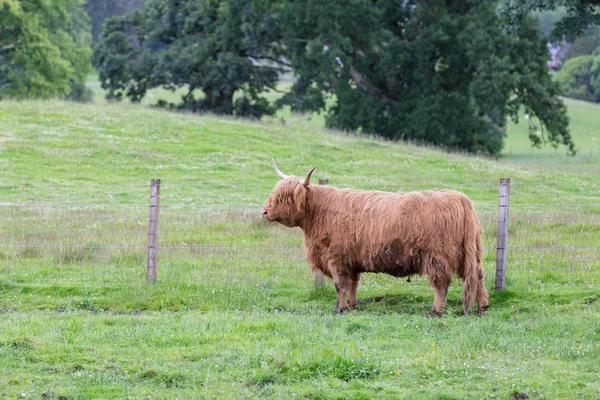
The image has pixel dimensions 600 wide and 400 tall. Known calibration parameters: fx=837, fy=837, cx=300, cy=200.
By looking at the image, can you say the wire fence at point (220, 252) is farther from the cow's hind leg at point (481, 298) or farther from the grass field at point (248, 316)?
the cow's hind leg at point (481, 298)

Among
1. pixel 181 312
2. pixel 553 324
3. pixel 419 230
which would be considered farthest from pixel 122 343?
pixel 553 324

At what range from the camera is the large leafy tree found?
124ft

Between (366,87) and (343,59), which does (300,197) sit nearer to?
(343,59)

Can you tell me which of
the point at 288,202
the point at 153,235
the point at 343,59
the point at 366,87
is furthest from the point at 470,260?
the point at 366,87

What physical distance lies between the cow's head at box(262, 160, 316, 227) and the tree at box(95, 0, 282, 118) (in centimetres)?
3197

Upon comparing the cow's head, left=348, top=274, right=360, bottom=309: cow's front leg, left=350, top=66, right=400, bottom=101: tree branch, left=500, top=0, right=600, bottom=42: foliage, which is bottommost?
left=348, top=274, right=360, bottom=309: cow's front leg

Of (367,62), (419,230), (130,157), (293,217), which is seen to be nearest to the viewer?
(419,230)

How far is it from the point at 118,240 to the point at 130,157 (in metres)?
14.0

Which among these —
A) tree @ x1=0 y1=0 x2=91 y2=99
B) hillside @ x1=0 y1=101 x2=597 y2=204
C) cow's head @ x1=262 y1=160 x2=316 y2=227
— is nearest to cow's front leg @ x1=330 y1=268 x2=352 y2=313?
cow's head @ x1=262 y1=160 x2=316 y2=227

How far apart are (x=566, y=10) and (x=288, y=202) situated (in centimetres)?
2513

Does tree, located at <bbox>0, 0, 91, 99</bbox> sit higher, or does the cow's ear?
tree, located at <bbox>0, 0, 91, 99</bbox>

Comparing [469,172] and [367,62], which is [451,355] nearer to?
[469,172]

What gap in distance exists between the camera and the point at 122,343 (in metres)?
9.09

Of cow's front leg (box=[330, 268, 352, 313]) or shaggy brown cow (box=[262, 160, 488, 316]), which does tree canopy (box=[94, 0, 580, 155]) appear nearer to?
shaggy brown cow (box=[262, 160, 488, 316])
